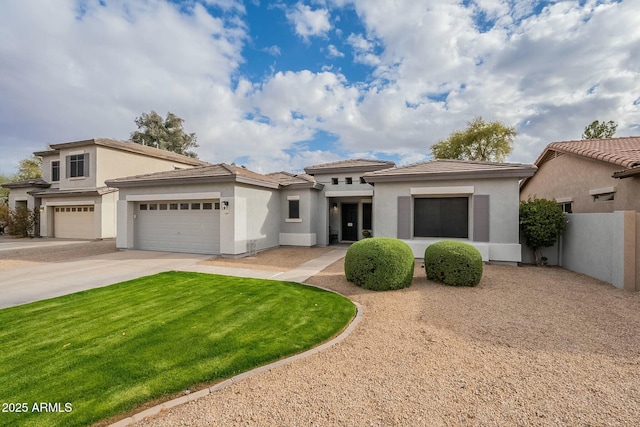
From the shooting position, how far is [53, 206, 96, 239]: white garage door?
65.1 feet

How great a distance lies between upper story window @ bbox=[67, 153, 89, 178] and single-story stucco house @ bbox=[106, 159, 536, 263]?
28.3 feet

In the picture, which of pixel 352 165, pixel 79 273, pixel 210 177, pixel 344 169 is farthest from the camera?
pixel 352 165

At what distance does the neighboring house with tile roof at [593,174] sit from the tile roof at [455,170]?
2.92m

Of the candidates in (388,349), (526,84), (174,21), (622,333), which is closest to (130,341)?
(388,349)

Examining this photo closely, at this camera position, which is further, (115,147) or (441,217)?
(115,147)

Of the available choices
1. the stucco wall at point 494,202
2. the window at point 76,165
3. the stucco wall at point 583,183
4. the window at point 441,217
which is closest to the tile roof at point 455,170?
the stucco wall at point 494,202

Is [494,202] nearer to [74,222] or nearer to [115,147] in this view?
[115,147]

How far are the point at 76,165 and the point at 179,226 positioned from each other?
44.8ft

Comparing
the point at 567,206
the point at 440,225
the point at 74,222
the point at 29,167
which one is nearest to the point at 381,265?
the point at 440,225

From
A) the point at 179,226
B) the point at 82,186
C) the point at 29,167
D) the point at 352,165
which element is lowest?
the point at 179,226

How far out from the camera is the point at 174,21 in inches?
397

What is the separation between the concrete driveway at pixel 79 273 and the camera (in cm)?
714

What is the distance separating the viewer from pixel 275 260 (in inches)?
475

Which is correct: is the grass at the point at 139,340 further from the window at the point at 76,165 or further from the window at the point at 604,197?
the window at the point at 76,165
